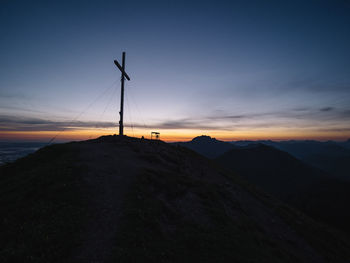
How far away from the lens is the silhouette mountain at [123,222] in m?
7.57

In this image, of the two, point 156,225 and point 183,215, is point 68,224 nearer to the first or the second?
point 156,225

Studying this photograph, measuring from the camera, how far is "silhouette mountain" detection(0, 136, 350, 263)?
24.8 feet

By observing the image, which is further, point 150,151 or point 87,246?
point 150,151

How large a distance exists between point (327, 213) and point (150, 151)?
15484 centimetres

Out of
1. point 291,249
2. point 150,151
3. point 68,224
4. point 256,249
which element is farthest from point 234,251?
point 150,151

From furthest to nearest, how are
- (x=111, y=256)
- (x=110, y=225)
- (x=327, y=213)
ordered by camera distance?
(x=327, y=213) < (x=110, y=225) < (x=111, y=256)

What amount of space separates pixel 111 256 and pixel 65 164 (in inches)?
478

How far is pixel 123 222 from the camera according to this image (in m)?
9.55

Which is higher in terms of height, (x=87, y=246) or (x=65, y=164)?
(x=65, y=164)

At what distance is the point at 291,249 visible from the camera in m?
15.9

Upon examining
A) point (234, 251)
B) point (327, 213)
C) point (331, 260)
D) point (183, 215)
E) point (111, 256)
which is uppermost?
point (111, 256)

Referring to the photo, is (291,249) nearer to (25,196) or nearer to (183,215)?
(183,215)

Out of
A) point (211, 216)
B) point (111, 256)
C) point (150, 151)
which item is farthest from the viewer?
point (150, 151)

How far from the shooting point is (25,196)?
36.8 ft
